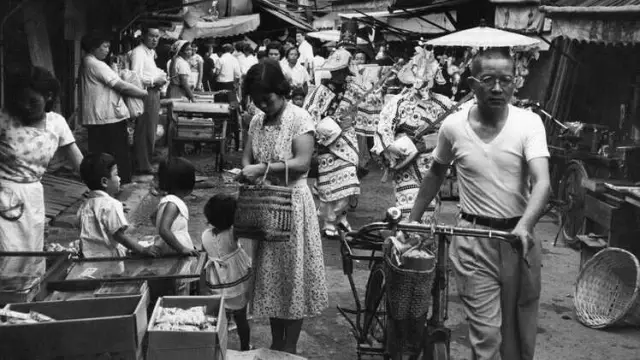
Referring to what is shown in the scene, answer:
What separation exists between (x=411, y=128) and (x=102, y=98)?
467 centimetres

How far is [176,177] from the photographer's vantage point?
571 cm

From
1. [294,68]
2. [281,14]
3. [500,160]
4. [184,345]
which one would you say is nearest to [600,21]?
[500,160]

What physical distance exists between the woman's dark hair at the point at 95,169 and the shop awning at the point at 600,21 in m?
6.22

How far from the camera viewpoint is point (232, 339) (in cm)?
650

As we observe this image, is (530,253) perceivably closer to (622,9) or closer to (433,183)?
(433,183)

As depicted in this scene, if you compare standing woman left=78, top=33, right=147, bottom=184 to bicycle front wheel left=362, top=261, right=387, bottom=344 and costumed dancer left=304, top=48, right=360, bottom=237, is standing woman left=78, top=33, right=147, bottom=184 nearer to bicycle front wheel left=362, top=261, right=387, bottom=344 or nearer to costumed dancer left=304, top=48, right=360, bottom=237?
costumed dancer left=304, top=48, right=360, bottom=237

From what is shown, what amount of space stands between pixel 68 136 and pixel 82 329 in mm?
2415

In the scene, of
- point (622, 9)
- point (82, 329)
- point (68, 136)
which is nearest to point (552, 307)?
point (622, 9)

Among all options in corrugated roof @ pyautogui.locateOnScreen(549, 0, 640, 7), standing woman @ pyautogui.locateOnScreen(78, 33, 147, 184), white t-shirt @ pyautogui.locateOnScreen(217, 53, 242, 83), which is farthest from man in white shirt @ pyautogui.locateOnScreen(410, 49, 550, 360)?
white t-shirt @ pyautogui.locateOnScreen(217, 53, 242, 83)

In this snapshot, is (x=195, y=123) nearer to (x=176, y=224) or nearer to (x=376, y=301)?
(x=176, y=224)

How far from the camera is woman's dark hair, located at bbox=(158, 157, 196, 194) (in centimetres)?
571

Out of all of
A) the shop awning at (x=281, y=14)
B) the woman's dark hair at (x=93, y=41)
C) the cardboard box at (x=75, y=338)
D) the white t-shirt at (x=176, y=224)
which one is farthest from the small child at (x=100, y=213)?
the shop awning at (x=281, y=14)

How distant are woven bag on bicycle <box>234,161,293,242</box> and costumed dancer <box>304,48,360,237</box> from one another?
16.3 feet

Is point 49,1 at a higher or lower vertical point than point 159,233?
higher
